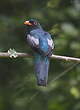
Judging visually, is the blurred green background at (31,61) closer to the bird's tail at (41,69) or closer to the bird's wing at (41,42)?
the bird's wing at (41,42)

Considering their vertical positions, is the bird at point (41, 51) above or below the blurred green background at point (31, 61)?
above

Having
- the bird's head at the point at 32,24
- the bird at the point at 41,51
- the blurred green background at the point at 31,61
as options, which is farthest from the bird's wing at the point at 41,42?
the blurred green background at the point at 31,61

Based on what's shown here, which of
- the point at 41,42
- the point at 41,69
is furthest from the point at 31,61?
the point at 41,69

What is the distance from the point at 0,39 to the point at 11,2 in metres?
0.69

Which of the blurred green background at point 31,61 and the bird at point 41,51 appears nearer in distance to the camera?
the bird at point 41,51

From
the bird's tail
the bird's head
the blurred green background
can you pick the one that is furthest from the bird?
the blurred green background

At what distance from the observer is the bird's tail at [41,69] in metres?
8.74

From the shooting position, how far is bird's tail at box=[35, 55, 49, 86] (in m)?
8.74

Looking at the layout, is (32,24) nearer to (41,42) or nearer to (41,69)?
(41,42)

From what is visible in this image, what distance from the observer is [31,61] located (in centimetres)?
1079

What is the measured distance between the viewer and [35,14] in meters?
11.0

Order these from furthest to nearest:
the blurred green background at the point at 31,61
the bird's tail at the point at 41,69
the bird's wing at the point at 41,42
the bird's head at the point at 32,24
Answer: the blurred green background at the point at 31,61
the bird's head at the point at 32,24
the bird's wing at the point at 41,42
the bird's tail at the point at 41,69

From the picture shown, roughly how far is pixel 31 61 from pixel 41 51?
5.82 ft

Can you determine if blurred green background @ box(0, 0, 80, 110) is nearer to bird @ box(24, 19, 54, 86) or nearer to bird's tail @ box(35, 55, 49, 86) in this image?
bird @ box(24, 19, 54, 86)
